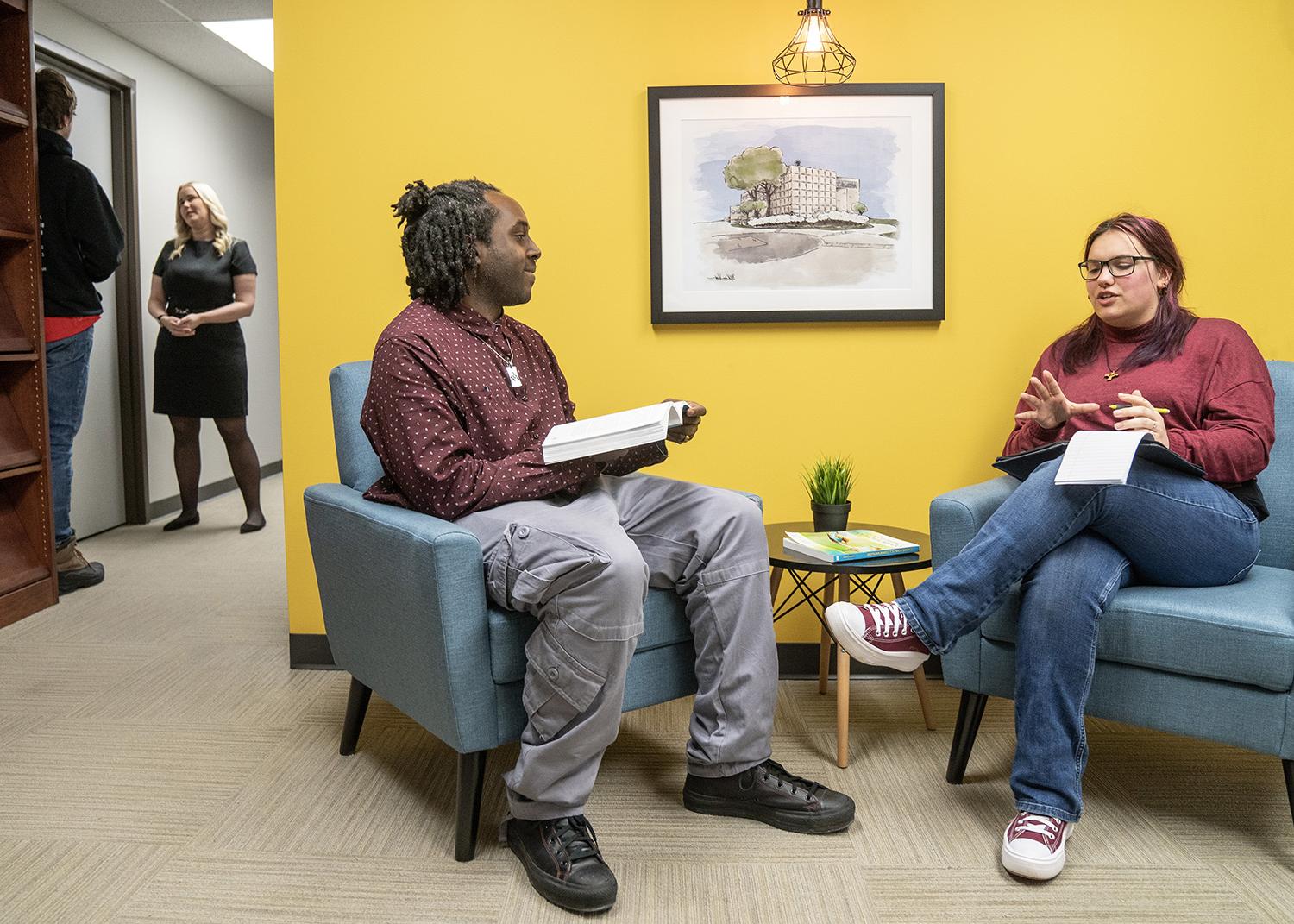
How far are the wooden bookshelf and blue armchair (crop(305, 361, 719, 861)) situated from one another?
157cm

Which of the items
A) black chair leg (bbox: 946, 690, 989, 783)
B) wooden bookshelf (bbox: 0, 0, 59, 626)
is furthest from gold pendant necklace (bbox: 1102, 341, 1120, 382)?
wooden bookshelf (bbox: 0, 0, 59, 626)

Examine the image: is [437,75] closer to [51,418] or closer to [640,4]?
[640,4]

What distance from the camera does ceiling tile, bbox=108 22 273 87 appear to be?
4316 mm

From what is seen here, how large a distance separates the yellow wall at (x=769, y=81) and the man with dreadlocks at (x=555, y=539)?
60 centimetres

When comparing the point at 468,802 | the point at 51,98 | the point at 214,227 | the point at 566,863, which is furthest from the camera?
the point at 214,227

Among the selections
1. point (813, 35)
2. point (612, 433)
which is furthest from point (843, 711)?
point (813, 35)

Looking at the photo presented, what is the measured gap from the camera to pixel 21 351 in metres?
3.01

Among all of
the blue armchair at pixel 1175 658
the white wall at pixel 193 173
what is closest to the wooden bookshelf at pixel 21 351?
the white wall at pixel 193 173

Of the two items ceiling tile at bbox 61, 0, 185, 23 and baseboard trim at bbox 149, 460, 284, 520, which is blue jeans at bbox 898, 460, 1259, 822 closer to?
ceiling tile at bbox 61, 0, 185, 23

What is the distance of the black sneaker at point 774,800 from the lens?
1.75 m

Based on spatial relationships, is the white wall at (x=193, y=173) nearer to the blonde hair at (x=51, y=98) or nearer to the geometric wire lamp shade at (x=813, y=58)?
the blonde hair at (x=51, y=98)

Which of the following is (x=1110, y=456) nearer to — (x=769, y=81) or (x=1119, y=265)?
(x=1119, y=265)

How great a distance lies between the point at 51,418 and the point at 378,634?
2199 millimetres

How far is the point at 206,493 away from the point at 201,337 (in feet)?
3.70
